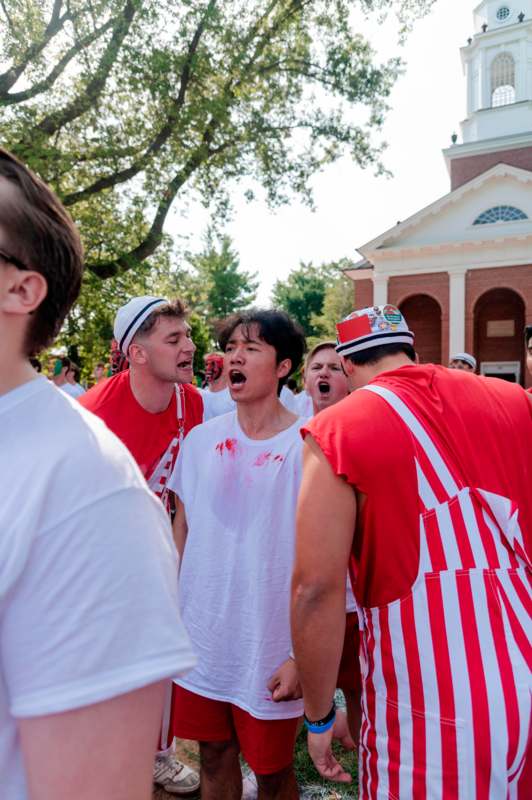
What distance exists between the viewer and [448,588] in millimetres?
1753

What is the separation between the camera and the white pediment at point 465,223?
29.9 metres

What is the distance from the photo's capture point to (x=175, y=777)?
3359 mm

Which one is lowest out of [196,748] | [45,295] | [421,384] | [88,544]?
[196,748]

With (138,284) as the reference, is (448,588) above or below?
below

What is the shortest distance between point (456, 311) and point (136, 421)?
28.8 m

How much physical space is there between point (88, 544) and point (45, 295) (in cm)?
43

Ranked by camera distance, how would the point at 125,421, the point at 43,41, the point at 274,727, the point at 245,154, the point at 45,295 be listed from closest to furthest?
the point at 45,295 < the point at 274,727 < the point at 125,421 < the point at 43,41 < the point at 245,154

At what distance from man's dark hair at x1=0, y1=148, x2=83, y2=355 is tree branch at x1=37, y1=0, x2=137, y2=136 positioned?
12715 mm

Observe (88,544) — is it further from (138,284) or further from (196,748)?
(138,284)

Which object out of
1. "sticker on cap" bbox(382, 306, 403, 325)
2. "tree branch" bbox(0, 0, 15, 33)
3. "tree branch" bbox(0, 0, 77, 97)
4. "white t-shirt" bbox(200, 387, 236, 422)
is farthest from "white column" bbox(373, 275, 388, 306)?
"sticker on cap" bbox(382, 306, 403, 325)

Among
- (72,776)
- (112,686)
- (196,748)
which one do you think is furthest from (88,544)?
(196,748)

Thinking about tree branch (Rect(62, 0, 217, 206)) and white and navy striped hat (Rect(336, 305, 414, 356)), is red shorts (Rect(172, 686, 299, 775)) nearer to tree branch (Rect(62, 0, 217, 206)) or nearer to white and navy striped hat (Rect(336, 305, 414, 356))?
white and navy striped hat (Rect(336, 305, 414, 356))

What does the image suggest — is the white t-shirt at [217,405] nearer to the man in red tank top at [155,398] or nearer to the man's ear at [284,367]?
the man in red tank top at [155,398]

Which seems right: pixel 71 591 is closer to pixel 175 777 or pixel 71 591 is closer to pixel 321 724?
pixel 321 724
